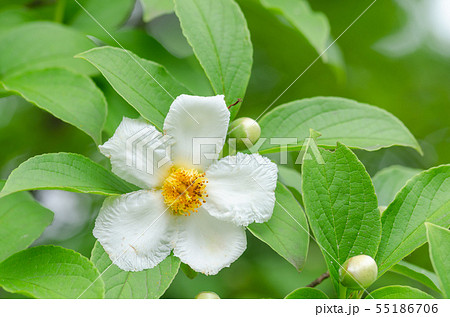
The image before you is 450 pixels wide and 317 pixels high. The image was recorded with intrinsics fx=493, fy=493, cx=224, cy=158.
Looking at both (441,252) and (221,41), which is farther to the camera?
(221,41)

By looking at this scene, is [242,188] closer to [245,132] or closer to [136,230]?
[245,132]

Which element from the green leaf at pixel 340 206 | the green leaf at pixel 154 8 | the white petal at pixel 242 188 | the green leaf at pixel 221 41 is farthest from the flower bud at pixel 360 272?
the green leaf at pixel 154 8

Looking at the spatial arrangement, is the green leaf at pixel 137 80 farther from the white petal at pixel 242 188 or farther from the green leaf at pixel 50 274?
the green leaf at pixel 50 274

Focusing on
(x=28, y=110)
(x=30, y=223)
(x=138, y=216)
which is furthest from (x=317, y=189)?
(x=28, y=110)

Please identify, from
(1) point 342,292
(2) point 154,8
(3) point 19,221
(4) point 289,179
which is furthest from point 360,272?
(2) point 154,8

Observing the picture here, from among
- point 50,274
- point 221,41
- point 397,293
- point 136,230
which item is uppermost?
point 221,41
